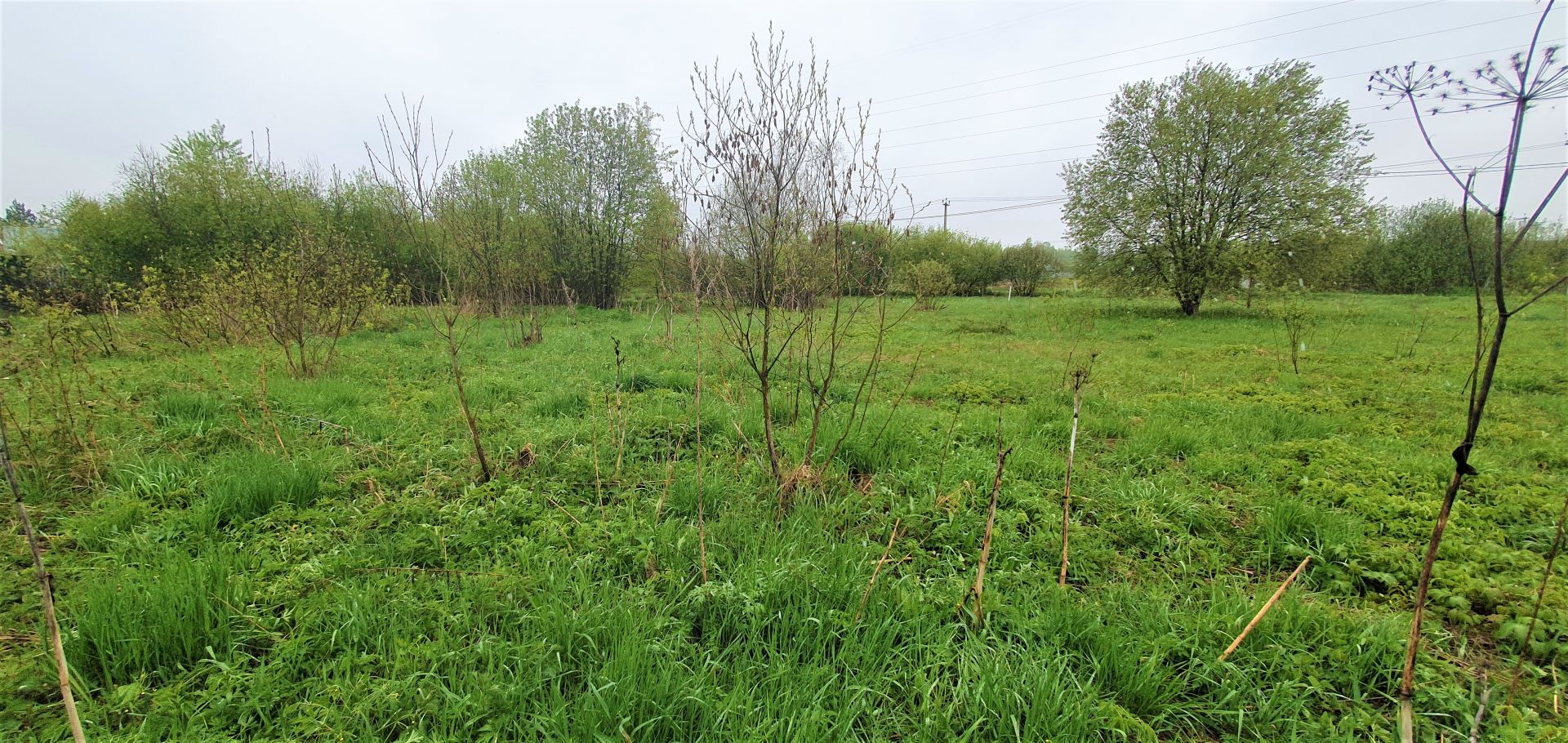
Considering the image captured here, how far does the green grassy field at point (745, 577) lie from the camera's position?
5.63 feet

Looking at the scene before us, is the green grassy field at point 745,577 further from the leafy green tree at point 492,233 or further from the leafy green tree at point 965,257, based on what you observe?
the leafy green tree at point 965,257

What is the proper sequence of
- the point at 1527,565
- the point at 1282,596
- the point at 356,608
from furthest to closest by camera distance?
1. the point at 1527,565
2. the point at 1282,596
3. the point at 356,608

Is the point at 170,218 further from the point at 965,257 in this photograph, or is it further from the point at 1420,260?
the point at 1420,260

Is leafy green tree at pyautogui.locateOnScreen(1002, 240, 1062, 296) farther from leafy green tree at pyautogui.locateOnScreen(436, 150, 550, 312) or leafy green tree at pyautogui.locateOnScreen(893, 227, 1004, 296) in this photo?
leafy green tree at pyautogui.locateOnScreen(436, 150, 550, 312)

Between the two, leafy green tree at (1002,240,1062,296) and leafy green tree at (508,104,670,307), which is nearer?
leafy green tree at (508,104,670,307)

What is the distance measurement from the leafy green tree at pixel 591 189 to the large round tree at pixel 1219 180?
1544 cm

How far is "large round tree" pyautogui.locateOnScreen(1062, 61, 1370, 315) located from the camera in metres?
13.8

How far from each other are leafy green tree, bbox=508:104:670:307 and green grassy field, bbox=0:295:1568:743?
51.9 ft

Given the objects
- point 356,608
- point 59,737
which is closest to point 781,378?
point 356,608

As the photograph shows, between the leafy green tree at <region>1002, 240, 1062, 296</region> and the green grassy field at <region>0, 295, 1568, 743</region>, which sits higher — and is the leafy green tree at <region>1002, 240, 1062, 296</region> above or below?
above

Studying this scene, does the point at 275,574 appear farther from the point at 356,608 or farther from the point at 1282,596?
the point at 1282,596

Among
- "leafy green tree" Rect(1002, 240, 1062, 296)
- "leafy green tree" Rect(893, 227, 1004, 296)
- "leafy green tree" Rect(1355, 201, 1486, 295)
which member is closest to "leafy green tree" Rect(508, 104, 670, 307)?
"leafy green tree" Rect(893, 227, 1004, 296)

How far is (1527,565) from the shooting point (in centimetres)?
249

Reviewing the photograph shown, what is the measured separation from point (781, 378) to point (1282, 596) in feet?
14.6
